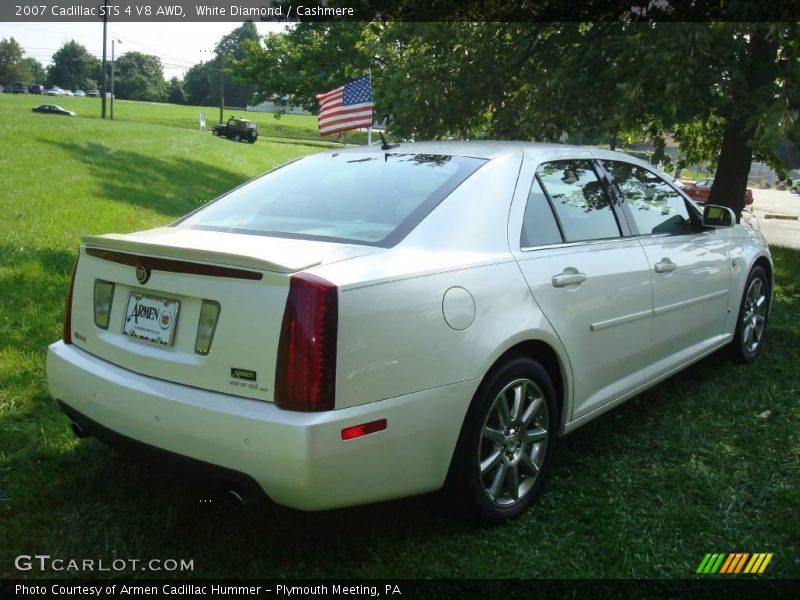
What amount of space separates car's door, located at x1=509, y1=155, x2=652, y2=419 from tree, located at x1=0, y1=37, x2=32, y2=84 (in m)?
120

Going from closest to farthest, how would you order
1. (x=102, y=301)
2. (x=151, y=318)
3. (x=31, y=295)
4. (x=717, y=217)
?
1. (x=151, y=318)
2. (x=102, y=301)
3. (x=717, y=217)
4. (x=31, y=295)

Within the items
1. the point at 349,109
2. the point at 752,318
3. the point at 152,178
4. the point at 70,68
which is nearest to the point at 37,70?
the point at 70,68

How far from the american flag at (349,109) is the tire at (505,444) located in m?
6.97

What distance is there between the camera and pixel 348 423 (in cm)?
235

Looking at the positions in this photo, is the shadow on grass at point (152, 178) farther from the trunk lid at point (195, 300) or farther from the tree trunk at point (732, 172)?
the trunk lid at point (195, 300)

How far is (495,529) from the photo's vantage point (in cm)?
300

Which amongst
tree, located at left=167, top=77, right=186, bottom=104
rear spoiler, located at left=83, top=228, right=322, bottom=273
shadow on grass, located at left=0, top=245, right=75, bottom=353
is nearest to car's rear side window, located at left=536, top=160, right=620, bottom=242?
rear spoiler, located at left=83, top=228, right=322, bottom=273

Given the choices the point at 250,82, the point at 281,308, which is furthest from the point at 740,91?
the point at 250,82

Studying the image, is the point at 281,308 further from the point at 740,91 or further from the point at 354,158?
the point at 740,91

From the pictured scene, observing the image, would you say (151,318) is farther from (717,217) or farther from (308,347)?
(717,217)

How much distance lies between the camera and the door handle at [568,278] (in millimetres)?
3163

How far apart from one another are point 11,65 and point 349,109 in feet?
375

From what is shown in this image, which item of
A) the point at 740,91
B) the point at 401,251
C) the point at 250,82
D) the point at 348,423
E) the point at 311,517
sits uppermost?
the point at 250,82

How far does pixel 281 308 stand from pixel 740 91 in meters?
7.35
